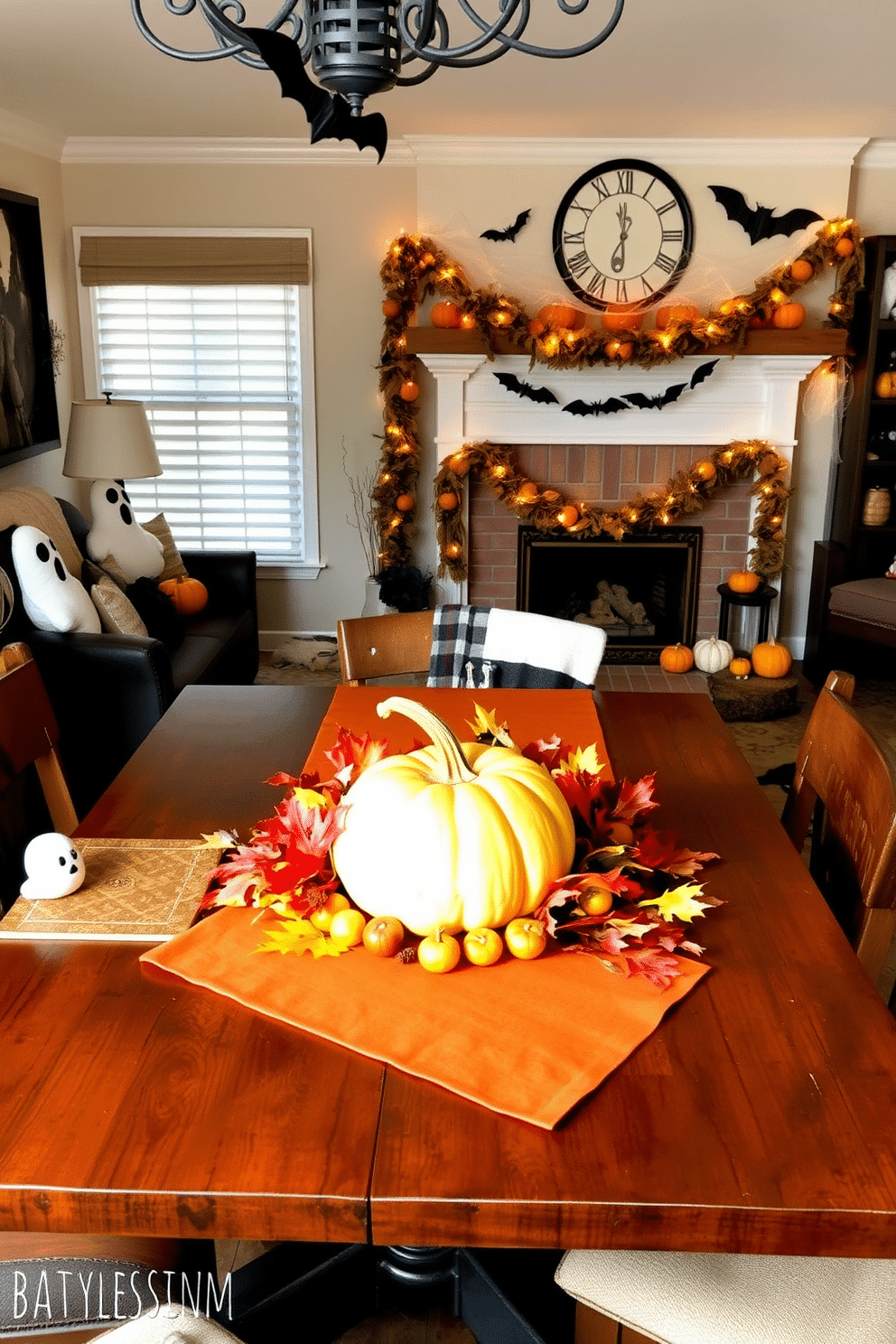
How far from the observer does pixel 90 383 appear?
5.54 meters

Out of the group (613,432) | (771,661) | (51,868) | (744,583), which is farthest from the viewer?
(613,432)

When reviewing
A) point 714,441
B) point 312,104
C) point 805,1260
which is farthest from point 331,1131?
point 714,441

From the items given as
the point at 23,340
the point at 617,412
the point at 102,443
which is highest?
the point at 23,340

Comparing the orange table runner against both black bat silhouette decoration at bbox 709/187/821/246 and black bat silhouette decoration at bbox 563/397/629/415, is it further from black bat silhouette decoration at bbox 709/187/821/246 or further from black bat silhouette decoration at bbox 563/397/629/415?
black bat silhouette decoration at bbox 709/187/821/246

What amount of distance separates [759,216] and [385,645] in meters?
3.50

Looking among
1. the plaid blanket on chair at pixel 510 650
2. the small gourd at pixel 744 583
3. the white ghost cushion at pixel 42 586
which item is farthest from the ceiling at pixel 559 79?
the small gourd at pixel 744 583

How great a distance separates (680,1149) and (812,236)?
4943 mm

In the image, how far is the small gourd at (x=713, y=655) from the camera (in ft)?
16.8

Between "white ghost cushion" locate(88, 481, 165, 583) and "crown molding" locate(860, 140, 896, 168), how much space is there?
3517mm

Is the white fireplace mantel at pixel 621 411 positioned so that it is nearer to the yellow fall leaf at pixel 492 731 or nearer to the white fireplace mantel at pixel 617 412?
the white fireplace mantel at pixel 617 412

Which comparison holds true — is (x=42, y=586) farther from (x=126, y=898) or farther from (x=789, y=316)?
(x=789, y=316)

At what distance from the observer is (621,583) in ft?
18.7

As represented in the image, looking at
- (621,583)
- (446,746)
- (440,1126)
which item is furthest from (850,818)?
(621,583)

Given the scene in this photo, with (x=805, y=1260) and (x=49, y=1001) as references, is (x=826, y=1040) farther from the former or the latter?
(x=49, y=1001)
